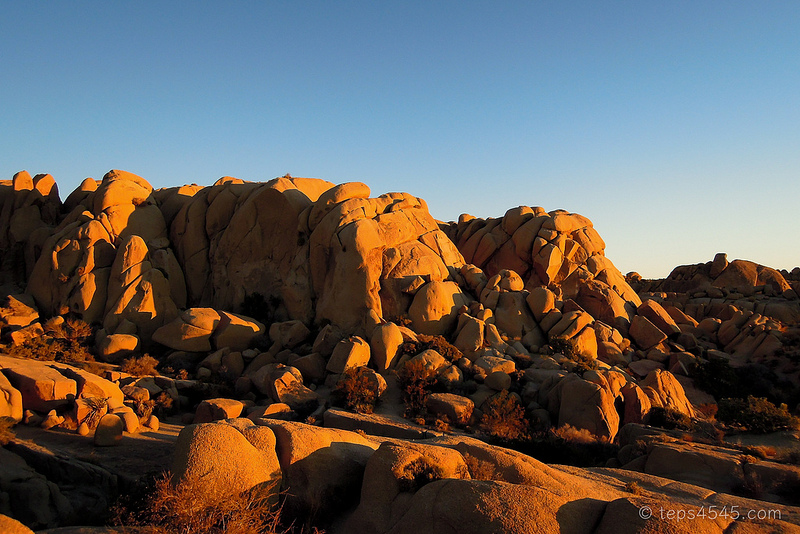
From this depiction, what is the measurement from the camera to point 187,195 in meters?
37.1

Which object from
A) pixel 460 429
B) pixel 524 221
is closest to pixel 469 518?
pixel 460 429

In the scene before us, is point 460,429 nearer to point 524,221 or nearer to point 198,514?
point 198,514

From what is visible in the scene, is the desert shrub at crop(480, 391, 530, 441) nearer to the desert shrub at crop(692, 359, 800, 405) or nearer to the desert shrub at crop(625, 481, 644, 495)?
the desert shrub at crop(625, 481, 644, 495)

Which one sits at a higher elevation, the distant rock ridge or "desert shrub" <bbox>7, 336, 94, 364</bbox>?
the distant rock ridge

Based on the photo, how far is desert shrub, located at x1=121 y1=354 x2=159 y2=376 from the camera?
23.1 metres

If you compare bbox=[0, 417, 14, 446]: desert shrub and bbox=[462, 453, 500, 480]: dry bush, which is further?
bbox=[0, 417, 14, 446]: desert shrub

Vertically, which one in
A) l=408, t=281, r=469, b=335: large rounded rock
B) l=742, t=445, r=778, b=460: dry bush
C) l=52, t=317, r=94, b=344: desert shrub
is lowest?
l=52, t=317, r=94, b=344: desert shrub

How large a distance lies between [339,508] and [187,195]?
32880mm

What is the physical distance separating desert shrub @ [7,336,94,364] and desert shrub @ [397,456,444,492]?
21.8 metres

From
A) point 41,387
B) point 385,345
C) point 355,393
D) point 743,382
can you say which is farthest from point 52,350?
point 743,382

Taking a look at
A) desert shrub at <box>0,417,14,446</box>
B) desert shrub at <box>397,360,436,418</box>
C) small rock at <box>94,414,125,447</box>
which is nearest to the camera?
desert shrub at <box>0,417,14,446</box>

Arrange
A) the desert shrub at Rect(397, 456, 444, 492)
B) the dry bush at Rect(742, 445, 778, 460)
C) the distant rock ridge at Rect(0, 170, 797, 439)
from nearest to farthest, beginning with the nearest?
the desert shrub at Rect(397, 456, 444, 492)
the dry bush at Rect(742, 445, 778, 460)
the distant rock ridge at Rect(0, 170, 797, 439)

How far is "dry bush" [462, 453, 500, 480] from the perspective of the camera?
10.7 meters

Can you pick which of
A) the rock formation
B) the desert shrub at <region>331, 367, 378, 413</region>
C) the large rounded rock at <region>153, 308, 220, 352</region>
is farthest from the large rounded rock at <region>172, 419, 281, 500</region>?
the large rounded rock at <region>153, 308, 220, 352</region>
